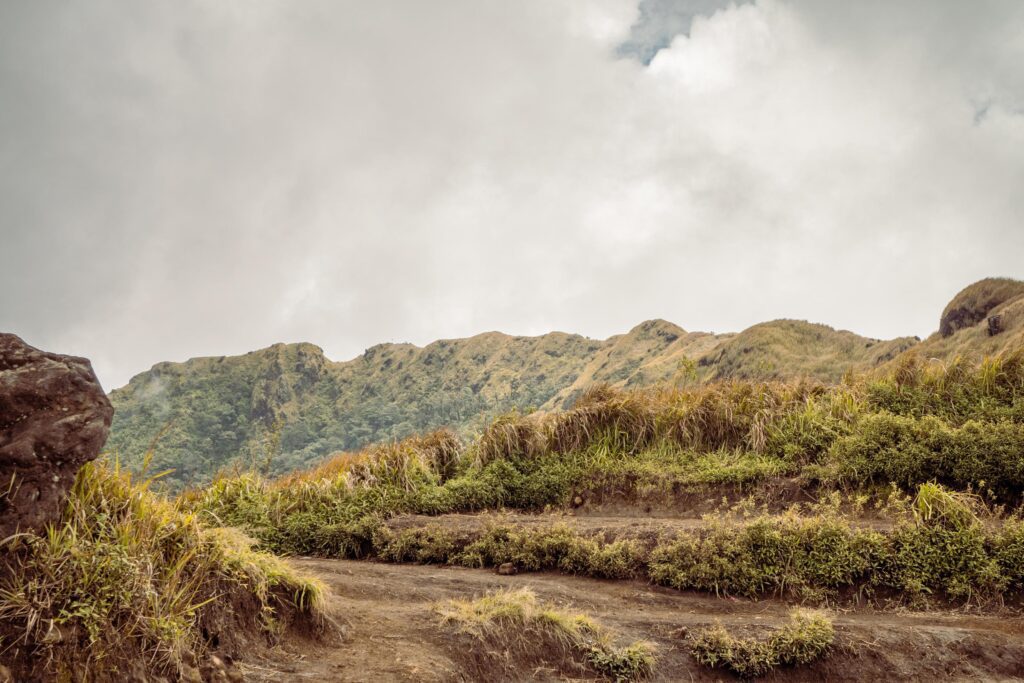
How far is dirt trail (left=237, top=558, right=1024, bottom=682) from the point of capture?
13.9ft

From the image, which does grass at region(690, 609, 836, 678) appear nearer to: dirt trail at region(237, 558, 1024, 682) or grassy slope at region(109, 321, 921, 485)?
dirt trail at region(237, 558, 1024, 682)

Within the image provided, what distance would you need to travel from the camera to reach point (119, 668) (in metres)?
3.28

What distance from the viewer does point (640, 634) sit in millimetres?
5387

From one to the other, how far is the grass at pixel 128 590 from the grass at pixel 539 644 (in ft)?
4.00

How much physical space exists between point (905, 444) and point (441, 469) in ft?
24.9

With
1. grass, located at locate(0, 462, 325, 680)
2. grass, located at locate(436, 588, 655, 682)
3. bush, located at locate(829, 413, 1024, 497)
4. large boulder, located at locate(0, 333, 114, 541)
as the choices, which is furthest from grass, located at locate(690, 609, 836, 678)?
large boulder, located at locate(0, 333, 114, 541)

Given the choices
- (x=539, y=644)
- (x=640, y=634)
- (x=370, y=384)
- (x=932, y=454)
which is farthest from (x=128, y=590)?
(x=370, y=384)

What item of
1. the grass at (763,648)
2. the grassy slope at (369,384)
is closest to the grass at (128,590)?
the grass at (763,648)

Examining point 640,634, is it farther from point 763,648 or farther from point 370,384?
point 370,384

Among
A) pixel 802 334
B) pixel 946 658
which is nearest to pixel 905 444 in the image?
pixel 946 658

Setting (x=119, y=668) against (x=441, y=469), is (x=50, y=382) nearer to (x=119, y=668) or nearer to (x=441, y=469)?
(x=119, y=668)

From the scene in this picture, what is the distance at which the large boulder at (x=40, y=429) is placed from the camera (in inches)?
133

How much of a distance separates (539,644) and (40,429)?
3.73m

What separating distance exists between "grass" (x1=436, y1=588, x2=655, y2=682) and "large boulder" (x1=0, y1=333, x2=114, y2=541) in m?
2.91
